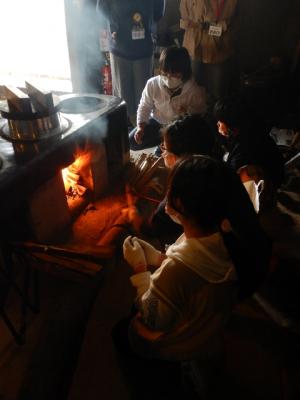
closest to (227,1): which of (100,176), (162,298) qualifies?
(100,176)

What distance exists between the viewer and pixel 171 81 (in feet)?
12.7

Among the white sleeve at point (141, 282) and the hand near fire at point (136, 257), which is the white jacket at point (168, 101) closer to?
the hand near fire at point (136, 257)

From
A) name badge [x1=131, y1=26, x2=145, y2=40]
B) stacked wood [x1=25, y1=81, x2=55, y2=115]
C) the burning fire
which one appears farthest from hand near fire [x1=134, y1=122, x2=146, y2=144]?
stacked wood [x1=25, y1=81, x2=55, y2=115]

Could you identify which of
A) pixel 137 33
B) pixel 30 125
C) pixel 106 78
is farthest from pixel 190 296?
pixel 106 78

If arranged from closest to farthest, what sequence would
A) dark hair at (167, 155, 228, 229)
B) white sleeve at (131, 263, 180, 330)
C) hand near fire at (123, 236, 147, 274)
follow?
dark hair at (167, 155, 228, 229), white sleeve at (131, 263, 180, 330), hand near fire at (123, 236, 147, 274)

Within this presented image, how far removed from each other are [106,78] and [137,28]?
1471mm

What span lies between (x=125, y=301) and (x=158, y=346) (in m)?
0.97

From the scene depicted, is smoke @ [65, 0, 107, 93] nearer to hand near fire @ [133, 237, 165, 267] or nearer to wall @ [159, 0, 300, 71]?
wall @ [159, 0, 300, 71]

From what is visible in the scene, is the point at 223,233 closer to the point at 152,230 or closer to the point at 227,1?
the point at 152,230

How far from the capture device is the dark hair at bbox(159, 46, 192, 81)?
11.8 ft

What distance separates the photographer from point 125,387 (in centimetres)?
215

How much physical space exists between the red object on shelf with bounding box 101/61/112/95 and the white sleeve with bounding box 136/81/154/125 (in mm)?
2164

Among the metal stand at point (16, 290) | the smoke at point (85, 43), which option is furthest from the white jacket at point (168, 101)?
the metal stand at point (16, 290)

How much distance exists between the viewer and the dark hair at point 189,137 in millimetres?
2385
